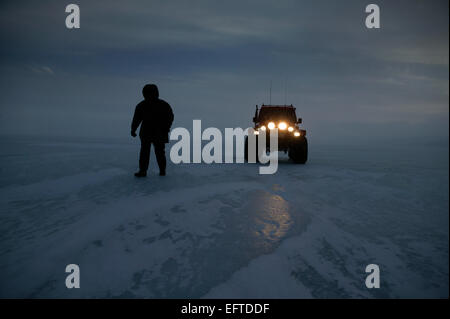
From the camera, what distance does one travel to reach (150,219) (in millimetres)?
2912

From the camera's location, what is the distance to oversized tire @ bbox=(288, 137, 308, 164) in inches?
314

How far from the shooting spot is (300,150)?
316 inches

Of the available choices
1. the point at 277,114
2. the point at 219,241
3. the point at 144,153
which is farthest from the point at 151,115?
the point at 277,114

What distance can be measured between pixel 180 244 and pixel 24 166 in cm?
607

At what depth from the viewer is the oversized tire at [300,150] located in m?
7.97

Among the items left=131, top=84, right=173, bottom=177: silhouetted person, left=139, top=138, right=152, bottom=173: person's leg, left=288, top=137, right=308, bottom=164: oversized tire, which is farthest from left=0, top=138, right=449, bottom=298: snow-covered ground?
left=288, top=137, right=308, bottom=164: oversized tire

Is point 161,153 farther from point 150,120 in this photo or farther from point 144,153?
point 150,120

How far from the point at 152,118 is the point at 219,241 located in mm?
3652

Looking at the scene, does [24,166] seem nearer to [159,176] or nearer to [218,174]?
[159,176]

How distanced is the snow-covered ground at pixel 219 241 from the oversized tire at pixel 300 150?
358 cm

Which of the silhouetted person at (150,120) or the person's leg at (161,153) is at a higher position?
the silhouetted person at (150,120)

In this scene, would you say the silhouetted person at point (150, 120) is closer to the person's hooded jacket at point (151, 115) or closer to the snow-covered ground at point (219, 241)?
the person's hooded jacket at point (151, 115)

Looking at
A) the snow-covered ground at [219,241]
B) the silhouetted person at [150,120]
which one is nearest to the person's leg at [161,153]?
the silhouetted person at [150,120]
